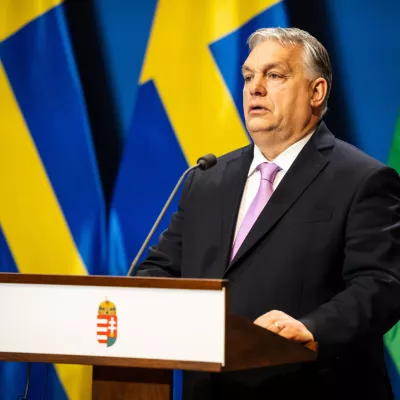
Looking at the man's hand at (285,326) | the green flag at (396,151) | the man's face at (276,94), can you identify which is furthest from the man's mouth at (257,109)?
the green flag at (396,151)

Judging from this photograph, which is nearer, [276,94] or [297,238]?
[297,238]

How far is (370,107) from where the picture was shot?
10.5 feet

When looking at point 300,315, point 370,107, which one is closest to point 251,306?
point 300,315

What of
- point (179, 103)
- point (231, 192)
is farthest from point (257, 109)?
point (179, 103)

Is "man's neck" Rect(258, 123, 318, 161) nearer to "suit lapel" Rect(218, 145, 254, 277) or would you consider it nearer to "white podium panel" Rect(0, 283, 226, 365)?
"suit lapel" Rect(218, 145, 254, 277)

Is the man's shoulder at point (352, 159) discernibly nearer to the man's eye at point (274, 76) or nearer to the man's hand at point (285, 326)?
the man's eye at point (274, 76)

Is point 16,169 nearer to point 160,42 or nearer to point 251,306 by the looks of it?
point 160,42

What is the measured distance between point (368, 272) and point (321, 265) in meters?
0.14

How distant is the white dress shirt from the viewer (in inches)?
92.2

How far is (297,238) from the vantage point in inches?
85.0

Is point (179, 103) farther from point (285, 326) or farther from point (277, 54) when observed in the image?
point (285, 326)

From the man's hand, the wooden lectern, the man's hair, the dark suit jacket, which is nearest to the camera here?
the wooden lectern

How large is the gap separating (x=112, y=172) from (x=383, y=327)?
1.79 m

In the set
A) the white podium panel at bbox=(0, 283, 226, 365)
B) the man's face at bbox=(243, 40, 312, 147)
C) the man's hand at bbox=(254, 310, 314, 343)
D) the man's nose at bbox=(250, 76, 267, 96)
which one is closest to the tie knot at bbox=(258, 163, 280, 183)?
the man's face at bbox=(243, 40, 312, 147)
